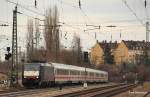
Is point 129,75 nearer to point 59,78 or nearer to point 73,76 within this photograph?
point 73,76

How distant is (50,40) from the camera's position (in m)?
86.4

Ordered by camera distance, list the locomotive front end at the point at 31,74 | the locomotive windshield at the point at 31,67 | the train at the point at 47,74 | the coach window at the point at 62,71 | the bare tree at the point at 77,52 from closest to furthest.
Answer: the locomotive front end at the point at 31,74 → the train at the point at 47,74 → the locomotive windshield at the point at 31,67 → the coach window at the point at 62,71 → the bare tree at the point at 77,52

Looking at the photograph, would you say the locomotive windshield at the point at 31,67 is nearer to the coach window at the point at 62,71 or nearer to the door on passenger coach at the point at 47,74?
the door on passenger coach at the point at 47,74

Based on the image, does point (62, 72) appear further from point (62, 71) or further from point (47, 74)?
point (47, 74)

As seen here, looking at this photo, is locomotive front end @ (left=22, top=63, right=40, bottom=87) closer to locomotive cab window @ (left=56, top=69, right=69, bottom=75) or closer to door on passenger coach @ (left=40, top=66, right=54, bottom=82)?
door on passenger coach @ (left=40, top=66, right=54, bottom=82)

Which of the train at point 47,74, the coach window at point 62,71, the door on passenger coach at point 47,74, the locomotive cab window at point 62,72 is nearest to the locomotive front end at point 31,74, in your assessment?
the train at point 47,74

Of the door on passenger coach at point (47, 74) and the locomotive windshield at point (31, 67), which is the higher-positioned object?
the locomotive windshield at point (31, 67)

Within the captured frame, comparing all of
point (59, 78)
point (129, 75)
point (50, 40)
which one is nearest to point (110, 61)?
point (129, 75)

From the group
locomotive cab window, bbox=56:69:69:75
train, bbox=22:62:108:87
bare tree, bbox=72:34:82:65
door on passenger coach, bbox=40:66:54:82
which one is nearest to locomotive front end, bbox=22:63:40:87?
train, bbox=22:62:108:87

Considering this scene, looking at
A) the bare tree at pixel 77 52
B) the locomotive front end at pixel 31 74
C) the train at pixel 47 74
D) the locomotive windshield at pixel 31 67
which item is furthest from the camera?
the bare tree at pixel 77 52

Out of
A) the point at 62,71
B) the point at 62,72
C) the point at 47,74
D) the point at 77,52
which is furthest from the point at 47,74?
the point at 77,52

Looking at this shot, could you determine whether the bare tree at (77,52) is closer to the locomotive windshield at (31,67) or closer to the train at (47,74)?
the train at (47,74)

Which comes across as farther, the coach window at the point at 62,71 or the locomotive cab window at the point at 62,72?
the coach window at the point at 62,71

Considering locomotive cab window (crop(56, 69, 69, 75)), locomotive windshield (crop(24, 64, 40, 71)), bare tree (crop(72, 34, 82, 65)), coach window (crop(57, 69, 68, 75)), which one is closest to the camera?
locomotive windshield (crop(24, 64, 40, 71))
